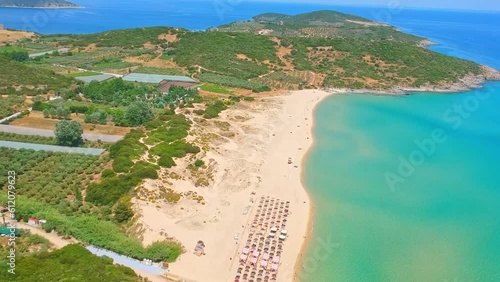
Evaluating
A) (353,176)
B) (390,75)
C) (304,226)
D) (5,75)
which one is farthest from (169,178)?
(390,75)

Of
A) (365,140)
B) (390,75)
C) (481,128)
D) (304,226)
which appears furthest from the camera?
(390,75)

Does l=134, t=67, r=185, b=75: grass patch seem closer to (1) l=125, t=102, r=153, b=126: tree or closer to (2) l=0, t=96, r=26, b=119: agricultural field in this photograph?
(2) l=0, t=96, r=26, b=119: agricultural field

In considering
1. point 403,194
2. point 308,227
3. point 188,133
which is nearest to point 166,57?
point 188,133

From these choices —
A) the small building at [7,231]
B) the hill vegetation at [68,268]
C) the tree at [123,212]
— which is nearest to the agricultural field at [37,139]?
the tree at [123,212]

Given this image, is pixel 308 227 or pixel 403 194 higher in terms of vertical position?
pixel 403 194

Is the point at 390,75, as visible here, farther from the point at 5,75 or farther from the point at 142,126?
the point at 5,75

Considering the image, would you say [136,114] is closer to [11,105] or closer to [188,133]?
[188,133]

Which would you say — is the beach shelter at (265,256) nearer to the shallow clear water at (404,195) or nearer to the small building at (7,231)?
the shallow clear water at (404,195)
